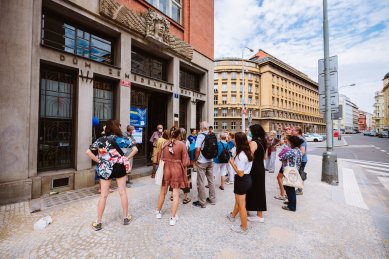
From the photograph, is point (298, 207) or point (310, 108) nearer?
point (298, 207)

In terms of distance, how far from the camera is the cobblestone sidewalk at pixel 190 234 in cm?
279

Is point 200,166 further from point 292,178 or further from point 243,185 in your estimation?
point 292,178

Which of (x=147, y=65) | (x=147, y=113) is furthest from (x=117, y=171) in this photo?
(x=147, y=65)

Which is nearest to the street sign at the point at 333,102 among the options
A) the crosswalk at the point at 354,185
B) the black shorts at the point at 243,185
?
the crosswalk at the point at 354,185

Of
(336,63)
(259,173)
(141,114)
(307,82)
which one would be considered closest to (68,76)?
(141,114)

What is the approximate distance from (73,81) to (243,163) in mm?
6159

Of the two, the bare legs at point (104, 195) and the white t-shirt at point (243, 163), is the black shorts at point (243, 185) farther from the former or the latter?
the bare legs at point (104, 195)

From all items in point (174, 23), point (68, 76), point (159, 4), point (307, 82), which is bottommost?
point (68, 76)

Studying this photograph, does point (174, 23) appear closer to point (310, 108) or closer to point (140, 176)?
point (140, 176)

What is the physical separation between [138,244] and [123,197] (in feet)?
3.17

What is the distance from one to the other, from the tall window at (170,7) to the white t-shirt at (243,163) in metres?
9.05

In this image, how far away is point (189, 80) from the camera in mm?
11750

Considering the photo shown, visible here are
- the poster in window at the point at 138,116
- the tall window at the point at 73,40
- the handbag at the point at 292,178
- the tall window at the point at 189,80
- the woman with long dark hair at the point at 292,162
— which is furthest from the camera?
the tall window at the point at 189,80

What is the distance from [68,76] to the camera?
6023mm
